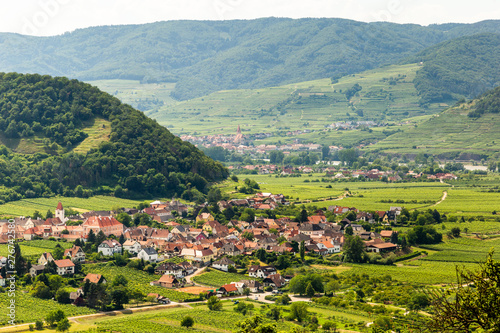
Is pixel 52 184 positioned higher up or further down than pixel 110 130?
further down

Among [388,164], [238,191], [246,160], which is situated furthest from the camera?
[246,160]

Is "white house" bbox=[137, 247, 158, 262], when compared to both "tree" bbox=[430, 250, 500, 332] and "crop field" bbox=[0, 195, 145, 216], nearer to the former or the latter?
"crop field" bbox=[0, 195, 145, 216]

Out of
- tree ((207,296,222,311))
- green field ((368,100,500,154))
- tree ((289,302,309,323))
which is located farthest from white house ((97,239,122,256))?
green field ((368,100,500,154))

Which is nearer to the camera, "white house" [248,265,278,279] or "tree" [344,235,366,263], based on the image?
"white house" [248,265,278,279]

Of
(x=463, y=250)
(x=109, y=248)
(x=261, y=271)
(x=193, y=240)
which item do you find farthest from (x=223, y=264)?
(x=463, y=250)

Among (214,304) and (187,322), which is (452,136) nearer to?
(214,304)

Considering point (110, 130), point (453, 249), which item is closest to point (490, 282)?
point (453, 249)

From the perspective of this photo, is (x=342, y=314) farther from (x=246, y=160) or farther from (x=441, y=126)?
(x=441, y=126)
